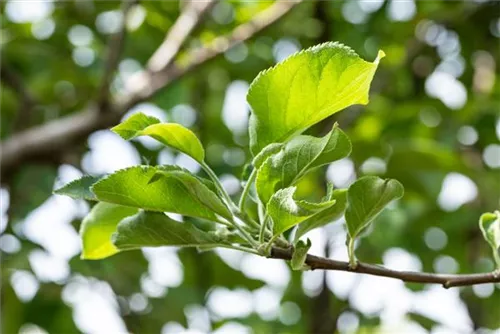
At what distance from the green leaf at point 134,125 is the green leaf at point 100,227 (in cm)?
8

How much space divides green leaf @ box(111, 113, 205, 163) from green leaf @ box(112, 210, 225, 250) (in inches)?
1.8

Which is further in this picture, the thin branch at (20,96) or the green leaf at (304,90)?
the thin branch at (20,96)

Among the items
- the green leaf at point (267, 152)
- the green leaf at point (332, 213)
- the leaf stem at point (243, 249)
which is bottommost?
the green leaf at point (332, 213)

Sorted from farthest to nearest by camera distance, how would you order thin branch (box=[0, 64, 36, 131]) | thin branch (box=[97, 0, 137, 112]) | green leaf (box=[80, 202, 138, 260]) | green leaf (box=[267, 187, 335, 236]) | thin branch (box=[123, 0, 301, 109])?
thin branch (box=[0, 64, 36, 131]) → thin branch (box=[123, 0, 301, 109]) → thin branch (box=[97, 0, 137, 112]) → green leaf (box=[80, 202, 138, 260]) → green leaf (box=[267, 187, 335, 236])

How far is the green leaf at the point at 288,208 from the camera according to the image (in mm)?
448

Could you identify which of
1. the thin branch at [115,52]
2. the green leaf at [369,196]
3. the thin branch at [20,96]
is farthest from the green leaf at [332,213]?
the thin branch at [20,96]

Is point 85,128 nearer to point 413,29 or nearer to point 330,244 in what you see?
point 330,244

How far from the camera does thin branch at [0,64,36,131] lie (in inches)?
57.9

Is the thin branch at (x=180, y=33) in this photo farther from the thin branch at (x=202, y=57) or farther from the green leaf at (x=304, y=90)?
the green leaf at (x=304, y=90)

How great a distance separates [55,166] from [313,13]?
1.79 feet

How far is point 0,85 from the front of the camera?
1707mm

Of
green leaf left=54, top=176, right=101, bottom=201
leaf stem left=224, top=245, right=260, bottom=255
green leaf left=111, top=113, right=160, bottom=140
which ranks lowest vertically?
leaf stem left=224, top=245, right=260, bottom=255

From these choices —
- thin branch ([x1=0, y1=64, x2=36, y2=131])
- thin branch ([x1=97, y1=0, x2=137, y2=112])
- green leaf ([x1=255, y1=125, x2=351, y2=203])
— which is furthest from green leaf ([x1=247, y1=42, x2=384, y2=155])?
thin branch ([x1=0, y1=64, x2=36, y2=131])

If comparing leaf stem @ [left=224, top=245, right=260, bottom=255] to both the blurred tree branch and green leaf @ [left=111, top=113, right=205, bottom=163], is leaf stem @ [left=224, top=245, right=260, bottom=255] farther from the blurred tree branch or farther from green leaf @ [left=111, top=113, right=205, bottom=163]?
the blurred tree branch
